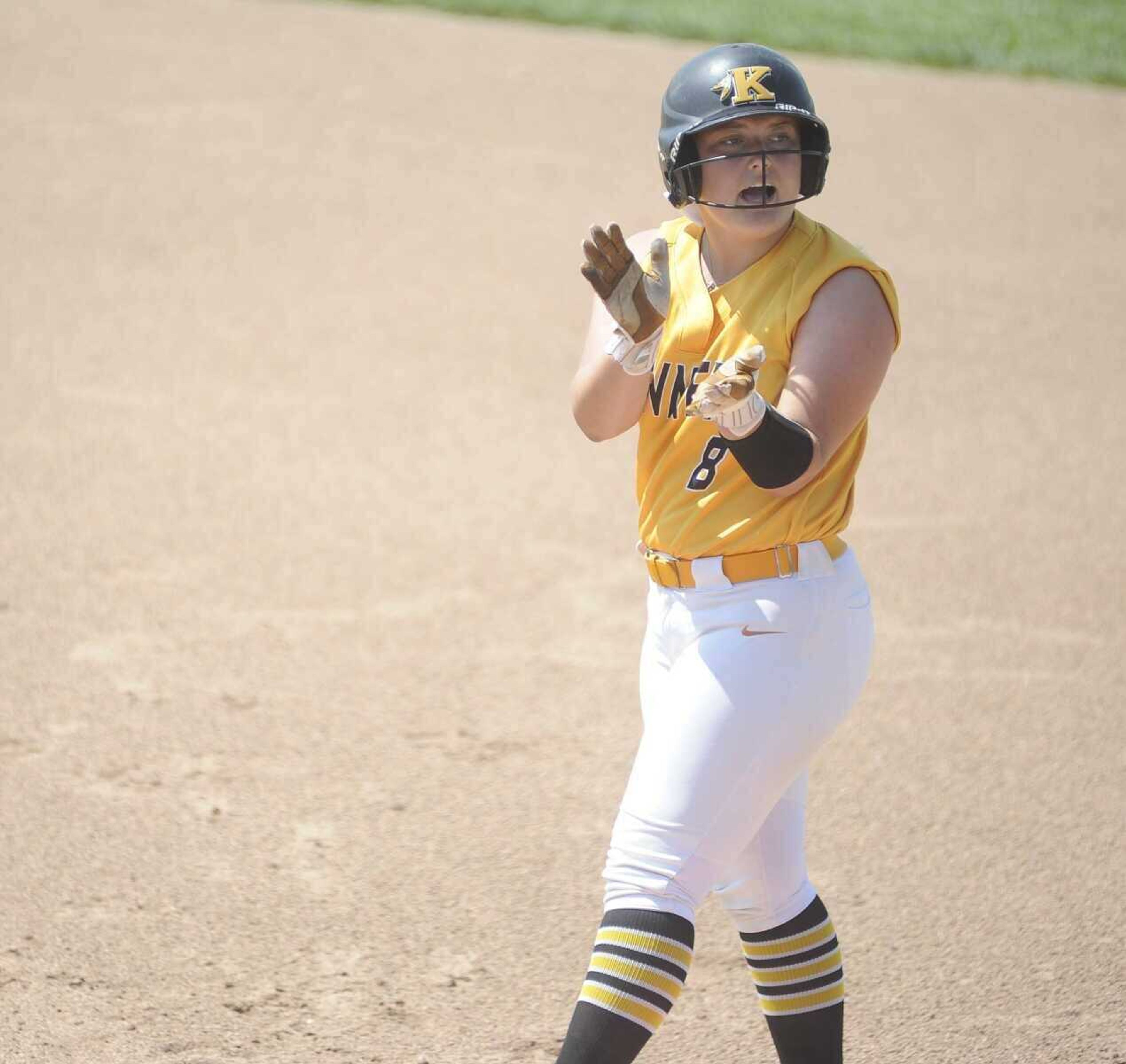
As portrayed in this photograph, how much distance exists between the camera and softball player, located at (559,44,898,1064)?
2455 millimetres

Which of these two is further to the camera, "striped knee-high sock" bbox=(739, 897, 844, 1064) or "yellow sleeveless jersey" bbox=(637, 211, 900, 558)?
"striped knee-high sock" bbox=(739, 897, 844, 1064)

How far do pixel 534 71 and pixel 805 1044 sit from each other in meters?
9.71

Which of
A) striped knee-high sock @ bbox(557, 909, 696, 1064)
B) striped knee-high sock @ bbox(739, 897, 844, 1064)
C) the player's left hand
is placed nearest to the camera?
the player's left hand

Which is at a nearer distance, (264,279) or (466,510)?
(466,510)

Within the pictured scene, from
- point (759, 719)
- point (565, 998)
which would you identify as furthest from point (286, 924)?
point (759, 719)

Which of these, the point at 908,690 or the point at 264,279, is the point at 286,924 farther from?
the point at 264,279

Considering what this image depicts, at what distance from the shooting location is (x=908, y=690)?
496cm

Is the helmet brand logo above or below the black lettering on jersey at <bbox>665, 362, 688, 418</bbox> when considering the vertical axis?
above

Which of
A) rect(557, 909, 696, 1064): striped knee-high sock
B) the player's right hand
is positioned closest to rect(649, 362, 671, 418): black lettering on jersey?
the player's right hand

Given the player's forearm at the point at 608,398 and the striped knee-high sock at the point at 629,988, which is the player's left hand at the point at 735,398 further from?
the striped knee-high sock at the point at 629,988

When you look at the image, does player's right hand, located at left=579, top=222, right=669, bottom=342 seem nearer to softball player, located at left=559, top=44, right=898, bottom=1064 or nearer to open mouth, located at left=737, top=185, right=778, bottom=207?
softball player, located at left=559, top=44, right=898, bottom=1064

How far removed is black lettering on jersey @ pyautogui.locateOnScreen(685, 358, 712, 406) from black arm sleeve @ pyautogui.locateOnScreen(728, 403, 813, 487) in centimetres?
19

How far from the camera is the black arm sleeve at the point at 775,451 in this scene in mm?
2354

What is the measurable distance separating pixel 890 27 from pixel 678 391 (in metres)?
11.3
